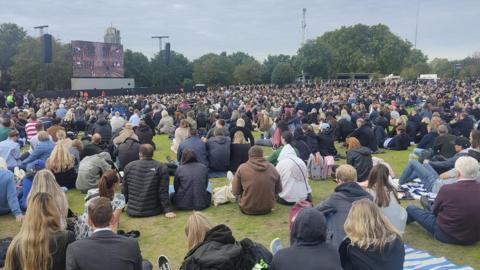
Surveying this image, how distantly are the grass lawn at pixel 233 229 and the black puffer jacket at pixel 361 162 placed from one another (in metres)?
0.93

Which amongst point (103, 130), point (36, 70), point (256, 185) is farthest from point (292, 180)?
point (36, 70)

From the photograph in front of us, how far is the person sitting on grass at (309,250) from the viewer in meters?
3.68

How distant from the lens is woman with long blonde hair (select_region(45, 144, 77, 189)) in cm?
905

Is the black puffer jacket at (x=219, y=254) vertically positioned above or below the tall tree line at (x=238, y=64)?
below

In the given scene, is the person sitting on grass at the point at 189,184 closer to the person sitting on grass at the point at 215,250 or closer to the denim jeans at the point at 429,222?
the denim jeans at the point at 429,222

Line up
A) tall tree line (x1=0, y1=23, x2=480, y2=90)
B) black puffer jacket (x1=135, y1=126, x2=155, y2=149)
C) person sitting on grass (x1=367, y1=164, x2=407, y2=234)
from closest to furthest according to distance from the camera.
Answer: person sitting on grass (x1=367, y1=164, x2=407, y2=234) < black puffer jacket (x1=135, y1=126, x2=155, y2=149) < tall tree line (x1=0, y1=23, x2=480, y2=90)

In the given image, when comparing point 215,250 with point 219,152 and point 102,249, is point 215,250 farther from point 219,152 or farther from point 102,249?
point 219,152

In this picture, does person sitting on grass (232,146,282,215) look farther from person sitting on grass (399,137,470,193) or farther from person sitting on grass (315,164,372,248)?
person sitting on grass (399,137,470,193)

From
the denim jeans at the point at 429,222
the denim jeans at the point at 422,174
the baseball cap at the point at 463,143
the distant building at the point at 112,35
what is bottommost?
the denim jeans at the point at 429,222

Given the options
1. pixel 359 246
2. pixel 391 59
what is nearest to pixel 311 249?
pixel 359 246

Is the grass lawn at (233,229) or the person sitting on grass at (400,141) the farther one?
the person sitting on grass at (400,141)

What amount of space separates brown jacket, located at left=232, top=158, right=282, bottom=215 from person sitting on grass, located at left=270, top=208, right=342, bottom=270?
3846 mm

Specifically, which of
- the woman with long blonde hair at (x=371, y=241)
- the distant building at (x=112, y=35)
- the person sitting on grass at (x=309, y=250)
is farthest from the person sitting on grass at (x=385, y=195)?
the distant building at (x=112, y=35)

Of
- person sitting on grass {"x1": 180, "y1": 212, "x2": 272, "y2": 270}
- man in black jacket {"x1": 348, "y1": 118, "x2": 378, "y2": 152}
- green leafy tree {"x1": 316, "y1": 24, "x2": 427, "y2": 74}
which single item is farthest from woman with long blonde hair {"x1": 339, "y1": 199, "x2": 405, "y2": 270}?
green leafy tree {"x1": 316, "y1": 24, "x2": 427, "y2": 74}
